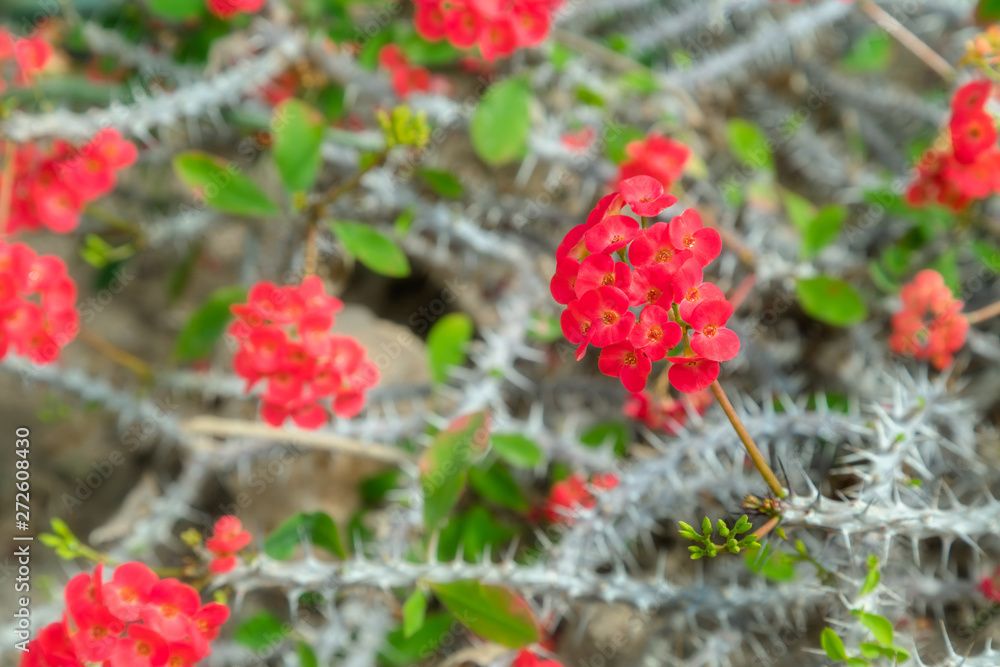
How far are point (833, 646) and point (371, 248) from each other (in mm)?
1330

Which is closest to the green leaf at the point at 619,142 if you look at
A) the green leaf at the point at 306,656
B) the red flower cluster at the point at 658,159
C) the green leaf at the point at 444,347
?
the red flower cluster at the point at 658,159

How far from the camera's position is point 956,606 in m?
1.77

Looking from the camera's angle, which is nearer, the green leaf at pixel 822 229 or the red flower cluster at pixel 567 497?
the red flower cluster at pixel 567 497

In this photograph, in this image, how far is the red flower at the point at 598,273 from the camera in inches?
38.2

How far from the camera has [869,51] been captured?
260cm

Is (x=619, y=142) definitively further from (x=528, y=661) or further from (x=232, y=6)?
(x=528, y=661)

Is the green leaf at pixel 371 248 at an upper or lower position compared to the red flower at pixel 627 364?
lower

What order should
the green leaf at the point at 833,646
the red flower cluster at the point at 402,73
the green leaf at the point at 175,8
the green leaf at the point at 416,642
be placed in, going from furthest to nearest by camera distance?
the red flower cluster at the point at 402,73 → the green leaf at the point at 175,8 → the green leaf at the point at 416,642 → the green leaf at the point at 833,646

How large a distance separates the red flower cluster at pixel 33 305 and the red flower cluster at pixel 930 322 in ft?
6.69

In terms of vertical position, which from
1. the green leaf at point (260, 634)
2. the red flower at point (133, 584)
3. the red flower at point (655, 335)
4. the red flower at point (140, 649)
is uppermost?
the red flower at point (655, 335)

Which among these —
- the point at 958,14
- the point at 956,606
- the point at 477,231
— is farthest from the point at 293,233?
the point at 958,14

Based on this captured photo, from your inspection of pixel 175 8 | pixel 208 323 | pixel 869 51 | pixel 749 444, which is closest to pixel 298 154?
pixel 208 323

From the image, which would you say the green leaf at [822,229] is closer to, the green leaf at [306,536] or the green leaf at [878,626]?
the green leaf at [878,626]

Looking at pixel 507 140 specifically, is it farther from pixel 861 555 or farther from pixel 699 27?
pixel 861 555
